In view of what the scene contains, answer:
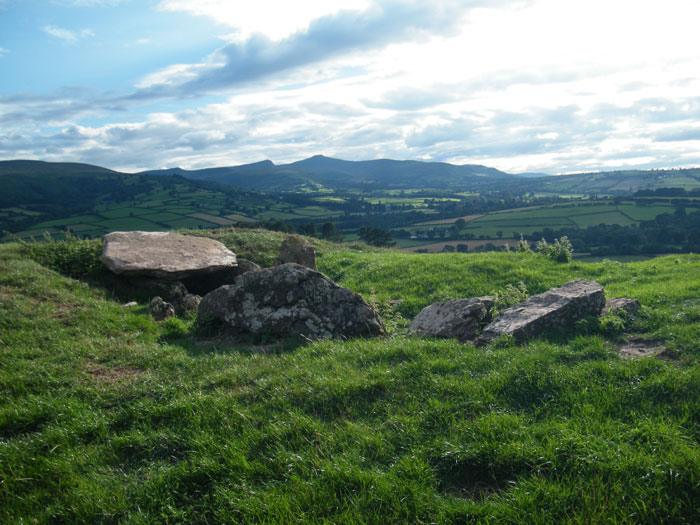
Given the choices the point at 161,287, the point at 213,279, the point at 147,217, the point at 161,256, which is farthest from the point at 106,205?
the point at 161,287

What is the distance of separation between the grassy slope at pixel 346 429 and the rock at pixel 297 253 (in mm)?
7065

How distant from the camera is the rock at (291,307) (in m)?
9.99

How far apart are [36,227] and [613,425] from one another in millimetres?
121587

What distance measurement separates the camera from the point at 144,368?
806 cm

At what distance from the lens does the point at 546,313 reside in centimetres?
927

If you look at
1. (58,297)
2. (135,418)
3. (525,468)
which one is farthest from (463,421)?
(58,297)

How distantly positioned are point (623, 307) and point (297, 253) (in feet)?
37.4

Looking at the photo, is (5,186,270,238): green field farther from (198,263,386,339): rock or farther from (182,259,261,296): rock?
(198,263,386,339): rock

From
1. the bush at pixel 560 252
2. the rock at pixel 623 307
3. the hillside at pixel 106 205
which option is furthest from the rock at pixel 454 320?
the hillside at pixel 106 205

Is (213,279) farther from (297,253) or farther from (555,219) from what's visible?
(555,219)

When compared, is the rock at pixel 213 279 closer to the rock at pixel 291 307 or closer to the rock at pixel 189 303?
the rock at pixel 189 303

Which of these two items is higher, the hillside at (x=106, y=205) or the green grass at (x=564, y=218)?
the hillside at (x=106, y=205)

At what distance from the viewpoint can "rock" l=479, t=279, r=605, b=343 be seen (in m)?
8.94

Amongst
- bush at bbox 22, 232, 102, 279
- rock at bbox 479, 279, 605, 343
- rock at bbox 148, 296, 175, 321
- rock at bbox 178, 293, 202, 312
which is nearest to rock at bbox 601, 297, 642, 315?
rock at bbox 479, 279, 605, 343
